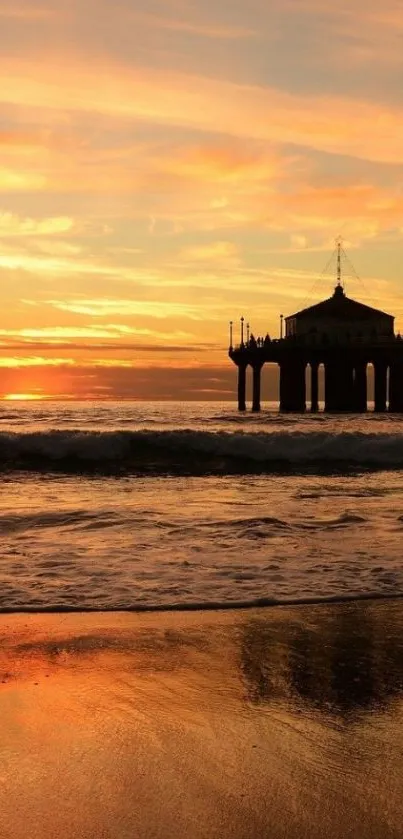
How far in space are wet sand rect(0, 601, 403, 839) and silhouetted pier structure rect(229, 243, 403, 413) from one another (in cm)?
6537

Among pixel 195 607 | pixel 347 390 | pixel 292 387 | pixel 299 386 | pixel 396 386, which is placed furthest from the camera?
pixel 347 390

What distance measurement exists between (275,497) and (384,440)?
1507 cm

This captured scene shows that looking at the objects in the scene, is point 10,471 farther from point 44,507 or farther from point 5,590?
point 5,590

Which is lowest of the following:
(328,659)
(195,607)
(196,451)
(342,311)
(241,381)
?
(196,451)

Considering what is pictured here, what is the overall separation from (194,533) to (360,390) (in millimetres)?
64723

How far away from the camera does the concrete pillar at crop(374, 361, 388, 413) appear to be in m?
73.1

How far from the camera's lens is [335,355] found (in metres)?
71.6

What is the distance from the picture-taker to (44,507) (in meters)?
15.1

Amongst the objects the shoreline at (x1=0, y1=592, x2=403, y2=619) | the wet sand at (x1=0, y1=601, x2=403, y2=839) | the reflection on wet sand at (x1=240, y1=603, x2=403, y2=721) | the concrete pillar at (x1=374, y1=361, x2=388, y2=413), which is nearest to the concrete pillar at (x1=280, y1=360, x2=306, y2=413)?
the concrete pillar at (x1=374, y1=361, x2=388, y2=413)

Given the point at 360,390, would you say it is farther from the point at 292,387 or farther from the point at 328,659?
the point at 328,659

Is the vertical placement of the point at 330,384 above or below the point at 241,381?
below

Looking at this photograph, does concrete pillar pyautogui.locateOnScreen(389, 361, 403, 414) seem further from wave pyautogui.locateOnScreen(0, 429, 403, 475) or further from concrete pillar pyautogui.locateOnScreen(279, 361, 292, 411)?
wave pyautogui.locateOnScreen(0, 429, 403, 475)

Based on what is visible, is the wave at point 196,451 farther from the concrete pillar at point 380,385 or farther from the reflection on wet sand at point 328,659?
the concrete pillar at point 380,385

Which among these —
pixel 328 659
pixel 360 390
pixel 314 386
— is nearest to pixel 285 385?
pixel 314 386
